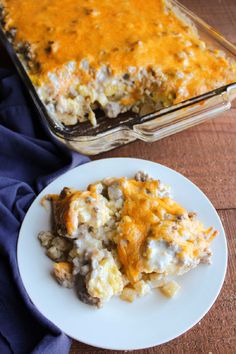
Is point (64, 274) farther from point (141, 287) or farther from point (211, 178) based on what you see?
point (211, 178)

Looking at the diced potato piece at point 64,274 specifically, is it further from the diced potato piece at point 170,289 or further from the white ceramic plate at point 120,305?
the diced potato piece at point 170,289

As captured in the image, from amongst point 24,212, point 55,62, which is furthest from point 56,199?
point 55,62

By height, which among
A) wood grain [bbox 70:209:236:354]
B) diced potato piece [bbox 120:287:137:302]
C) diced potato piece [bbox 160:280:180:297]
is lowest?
wood grain [bbox 70:209:236:354]

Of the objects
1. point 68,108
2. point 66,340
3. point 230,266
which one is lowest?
point 230,266

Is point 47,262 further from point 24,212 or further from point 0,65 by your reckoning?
point 0,65

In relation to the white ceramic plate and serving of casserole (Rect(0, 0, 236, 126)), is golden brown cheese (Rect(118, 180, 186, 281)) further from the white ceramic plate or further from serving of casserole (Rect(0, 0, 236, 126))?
serving of casserole (Rect(0, 0, 236, 126))

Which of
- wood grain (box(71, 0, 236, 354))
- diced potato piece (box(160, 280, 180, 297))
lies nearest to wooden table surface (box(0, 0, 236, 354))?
wood grain (box(71, 0, 236, 354))

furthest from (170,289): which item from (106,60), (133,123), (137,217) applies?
(106,60)

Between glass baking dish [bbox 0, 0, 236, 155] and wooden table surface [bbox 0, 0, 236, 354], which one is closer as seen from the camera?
wooden table surface [bbox 0, 0, 236, 354]

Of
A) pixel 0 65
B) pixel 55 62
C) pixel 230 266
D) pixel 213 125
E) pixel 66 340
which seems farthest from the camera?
pixel 0 65
